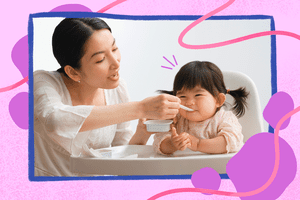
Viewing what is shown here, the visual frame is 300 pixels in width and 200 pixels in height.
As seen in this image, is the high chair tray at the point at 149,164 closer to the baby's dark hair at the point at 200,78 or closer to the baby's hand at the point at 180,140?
the baby's hand at the point at 180,140

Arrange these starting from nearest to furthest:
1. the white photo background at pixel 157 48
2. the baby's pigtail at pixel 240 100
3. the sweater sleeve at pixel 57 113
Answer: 1. the sweater sleeve at pixel 57 113
2. the white photo background at pixel 157 48
3. the baby's pigtail at pixel 240 100

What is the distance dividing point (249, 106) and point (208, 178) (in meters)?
0.33

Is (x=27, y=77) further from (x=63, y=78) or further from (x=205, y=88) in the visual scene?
(x=205, y=88)

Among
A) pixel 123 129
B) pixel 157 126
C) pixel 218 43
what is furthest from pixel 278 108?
pixel 123 129

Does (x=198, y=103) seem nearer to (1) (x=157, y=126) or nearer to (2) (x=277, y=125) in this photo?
(1) (x=157, y=126)

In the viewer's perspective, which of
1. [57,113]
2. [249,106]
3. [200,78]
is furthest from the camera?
[249,106]

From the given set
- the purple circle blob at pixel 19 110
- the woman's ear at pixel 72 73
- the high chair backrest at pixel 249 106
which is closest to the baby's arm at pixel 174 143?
the high chair backrest at pixel 249 106

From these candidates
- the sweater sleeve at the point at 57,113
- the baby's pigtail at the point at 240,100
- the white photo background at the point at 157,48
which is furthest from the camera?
the baby's pigtail at the point at 240,100

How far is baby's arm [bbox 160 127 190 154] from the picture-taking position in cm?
125

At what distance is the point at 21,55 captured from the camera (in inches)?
51.0

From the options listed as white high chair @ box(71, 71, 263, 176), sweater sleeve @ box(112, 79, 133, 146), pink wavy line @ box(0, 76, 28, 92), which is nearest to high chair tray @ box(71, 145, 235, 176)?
white high chair @ box(71, 71, 263, 176)

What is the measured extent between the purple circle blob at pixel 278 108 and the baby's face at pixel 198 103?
7.6 inches

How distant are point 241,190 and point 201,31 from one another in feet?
1.76

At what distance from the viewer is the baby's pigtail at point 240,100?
1379mm
